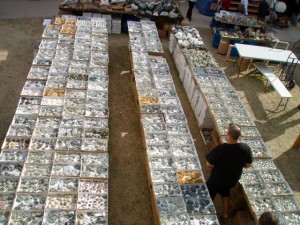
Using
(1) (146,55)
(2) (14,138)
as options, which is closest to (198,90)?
(1) (146,55)

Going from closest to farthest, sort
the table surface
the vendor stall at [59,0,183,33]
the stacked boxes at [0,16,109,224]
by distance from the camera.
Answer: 1. the stacked boxes at [0,16,109,224]
2. the table surface
3. the vendor stall at [59,0,183,33]

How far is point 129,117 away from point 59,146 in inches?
120

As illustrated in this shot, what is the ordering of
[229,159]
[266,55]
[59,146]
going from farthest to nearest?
[266,55] < [59,146] < [229,159]

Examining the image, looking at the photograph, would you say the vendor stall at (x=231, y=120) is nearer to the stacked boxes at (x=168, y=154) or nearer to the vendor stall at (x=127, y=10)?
the stacked boxes at (x=168, y=154)

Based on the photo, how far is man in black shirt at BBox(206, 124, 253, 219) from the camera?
567 cm

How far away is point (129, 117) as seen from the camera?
9289 mm

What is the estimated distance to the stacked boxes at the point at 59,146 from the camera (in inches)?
219

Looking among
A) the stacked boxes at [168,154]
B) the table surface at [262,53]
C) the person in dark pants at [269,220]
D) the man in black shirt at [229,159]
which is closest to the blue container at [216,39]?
the table surface at [262,53]

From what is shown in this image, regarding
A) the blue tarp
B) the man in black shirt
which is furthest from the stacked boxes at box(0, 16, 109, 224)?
the blue tarp

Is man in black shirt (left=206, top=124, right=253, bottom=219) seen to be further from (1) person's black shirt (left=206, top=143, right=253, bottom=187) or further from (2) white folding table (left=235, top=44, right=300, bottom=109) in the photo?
(2) white folding table (left=235, top=44, right=300, bottom=109)

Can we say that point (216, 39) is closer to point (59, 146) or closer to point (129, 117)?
point (129, 117)

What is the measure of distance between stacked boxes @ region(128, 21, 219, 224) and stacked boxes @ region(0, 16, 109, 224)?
101 cm

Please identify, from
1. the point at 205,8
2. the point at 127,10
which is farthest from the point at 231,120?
the point at 205,8

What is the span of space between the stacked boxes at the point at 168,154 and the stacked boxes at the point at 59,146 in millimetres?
1009
